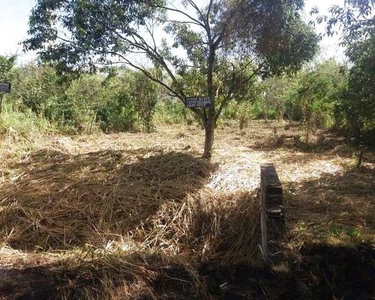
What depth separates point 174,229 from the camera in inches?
154

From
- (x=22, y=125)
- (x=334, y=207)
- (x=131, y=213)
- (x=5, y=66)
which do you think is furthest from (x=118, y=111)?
(x=334, y=207)

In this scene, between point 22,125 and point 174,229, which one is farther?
point 22,125

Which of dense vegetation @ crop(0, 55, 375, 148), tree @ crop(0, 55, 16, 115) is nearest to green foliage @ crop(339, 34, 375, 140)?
dense vegetation @ crop(0, 55, 375, 148)

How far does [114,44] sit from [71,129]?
14.7 ft

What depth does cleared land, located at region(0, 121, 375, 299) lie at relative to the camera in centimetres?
290

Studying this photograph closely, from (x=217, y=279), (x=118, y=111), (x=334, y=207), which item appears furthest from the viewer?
(x=118, y=111)

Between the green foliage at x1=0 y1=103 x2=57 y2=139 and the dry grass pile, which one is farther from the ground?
the green foliage at x1=0 y1=103 x2=57 y2=139

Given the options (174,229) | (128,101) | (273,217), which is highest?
(128,101)

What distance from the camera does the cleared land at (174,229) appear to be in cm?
290

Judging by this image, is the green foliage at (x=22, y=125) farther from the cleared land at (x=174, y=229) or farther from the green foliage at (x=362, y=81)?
the green foliage at (x=362, y=81)

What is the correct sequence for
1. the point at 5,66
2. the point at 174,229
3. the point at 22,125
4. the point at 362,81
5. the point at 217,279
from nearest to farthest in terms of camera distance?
Result: the point at 217,279, the point at 174,229, the point at 362,81, the point at 22,125, the point at 5,66

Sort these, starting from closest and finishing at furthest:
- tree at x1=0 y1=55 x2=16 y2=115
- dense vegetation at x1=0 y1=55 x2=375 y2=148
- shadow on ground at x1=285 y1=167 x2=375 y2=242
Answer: shadow on ground at x1=285 y1=167 x2=375 y2=242
dense vegetation at x1=0 y1=55 x2=375 y2=148
tree at x1=0 y1=55 x2=16 y2=115

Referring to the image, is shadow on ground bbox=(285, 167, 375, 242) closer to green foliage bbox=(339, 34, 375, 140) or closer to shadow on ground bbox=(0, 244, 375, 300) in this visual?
shadow on ground bbox=(0, 244, 375, 300)

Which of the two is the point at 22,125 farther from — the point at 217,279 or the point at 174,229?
the point at 217,279
